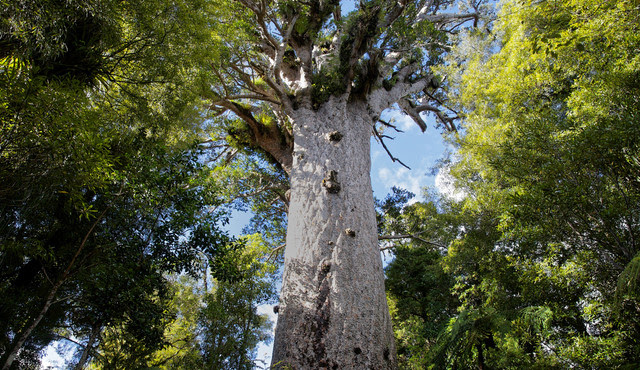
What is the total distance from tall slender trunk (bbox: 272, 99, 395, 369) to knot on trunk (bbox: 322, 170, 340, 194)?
0.04ft

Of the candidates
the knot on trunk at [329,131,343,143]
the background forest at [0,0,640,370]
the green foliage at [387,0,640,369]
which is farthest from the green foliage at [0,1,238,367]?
the green foliage at [387,0,640,369]

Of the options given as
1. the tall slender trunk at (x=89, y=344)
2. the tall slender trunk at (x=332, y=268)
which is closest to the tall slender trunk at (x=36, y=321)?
the tall slender trunk at (x=89, y=344)

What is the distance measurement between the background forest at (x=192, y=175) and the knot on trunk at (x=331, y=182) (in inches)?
57.2

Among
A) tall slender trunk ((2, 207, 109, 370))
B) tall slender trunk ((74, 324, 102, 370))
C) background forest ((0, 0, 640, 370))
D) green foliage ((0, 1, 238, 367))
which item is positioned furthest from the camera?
tall slender trunk ((74, 324, 102, 370))

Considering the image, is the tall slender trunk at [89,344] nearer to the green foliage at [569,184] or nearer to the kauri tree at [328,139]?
the kauri tree at [328,139]

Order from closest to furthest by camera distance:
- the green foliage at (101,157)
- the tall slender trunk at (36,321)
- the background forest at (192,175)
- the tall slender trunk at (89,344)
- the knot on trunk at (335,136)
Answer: the green foliage at (101,157)
the background forest at (192,175)
the tall slender trunk at (36,321)
the tall slender trunk at (89,344)
the knot on trunk at (335,136)

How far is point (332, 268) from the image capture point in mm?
3219

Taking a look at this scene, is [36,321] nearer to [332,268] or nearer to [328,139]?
[332,268]

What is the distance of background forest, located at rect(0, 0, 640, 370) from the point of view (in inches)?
104

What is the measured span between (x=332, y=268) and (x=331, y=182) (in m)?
1.13

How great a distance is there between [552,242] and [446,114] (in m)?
7.19

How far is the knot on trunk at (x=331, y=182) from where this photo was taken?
389cm

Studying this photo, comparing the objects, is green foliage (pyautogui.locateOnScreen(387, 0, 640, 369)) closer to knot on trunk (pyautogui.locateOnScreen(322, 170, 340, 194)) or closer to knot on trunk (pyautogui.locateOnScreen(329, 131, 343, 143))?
knot on trunk (pyautogui.locateOnScreen(322, 170, 340, 194))

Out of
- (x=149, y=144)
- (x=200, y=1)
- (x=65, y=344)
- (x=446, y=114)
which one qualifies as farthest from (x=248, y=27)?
(x=65, y=344)
